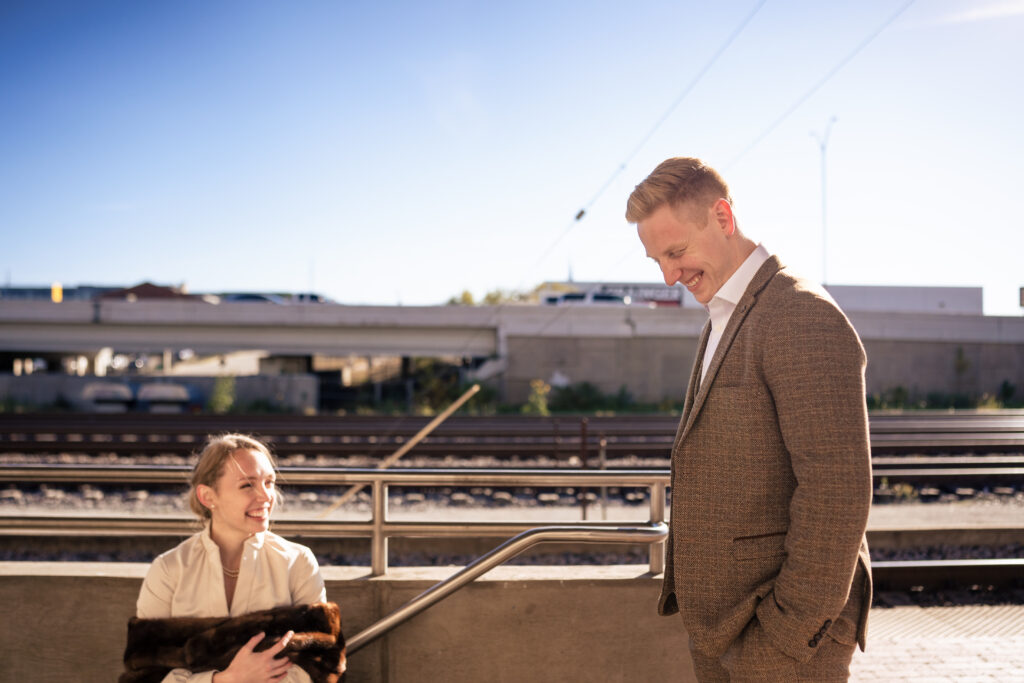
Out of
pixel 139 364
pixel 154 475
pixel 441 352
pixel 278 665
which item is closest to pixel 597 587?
pixel 278 665

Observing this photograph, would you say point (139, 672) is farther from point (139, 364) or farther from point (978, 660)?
point (139, 364)

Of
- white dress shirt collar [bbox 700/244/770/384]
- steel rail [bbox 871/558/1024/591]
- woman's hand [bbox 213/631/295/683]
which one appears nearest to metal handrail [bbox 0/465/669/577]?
woman's hand [bbox 213/631/295/683]

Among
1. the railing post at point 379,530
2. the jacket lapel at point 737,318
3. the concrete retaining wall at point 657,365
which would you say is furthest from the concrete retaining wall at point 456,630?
the concrete retaining wall at point 657,365

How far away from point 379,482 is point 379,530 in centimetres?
27

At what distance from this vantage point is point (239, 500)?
279 centimetres

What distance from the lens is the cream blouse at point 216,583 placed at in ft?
8.88

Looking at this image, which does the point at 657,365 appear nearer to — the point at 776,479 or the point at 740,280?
the point at 740,280

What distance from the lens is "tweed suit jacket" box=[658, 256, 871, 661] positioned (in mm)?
1676

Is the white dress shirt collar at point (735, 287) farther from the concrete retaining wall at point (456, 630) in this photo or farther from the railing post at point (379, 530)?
the railing post at point (379, 530)

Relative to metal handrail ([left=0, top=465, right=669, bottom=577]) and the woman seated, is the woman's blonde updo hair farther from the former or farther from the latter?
metal handrail ([left=0, top=465, right=669, bottom=577])

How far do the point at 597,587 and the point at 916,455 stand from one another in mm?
12262

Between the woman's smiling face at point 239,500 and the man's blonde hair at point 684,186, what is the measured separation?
6.23 feet

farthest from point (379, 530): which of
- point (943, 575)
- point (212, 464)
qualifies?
point (943, 575)

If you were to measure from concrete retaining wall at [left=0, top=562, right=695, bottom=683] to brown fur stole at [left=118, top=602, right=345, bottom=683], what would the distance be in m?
0.65
